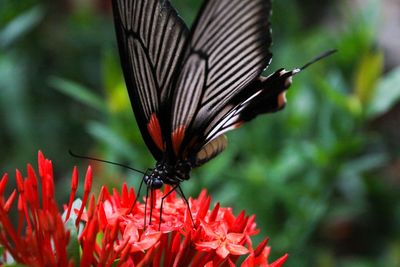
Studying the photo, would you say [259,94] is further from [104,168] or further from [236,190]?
[104,168]

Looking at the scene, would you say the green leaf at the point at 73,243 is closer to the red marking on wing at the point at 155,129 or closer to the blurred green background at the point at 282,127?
the red marking on wing at the point at 155,129

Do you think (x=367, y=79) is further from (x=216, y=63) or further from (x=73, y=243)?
(x=73, y=243)

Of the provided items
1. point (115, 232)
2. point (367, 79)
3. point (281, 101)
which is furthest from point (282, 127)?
point (115, 232)

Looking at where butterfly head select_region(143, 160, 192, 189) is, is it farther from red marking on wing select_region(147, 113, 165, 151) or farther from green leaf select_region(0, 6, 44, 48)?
green leaf select_region(0, 6, 44, 48)

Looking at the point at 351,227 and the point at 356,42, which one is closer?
the point at 356,42

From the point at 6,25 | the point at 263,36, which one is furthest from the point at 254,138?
the point at 263,36

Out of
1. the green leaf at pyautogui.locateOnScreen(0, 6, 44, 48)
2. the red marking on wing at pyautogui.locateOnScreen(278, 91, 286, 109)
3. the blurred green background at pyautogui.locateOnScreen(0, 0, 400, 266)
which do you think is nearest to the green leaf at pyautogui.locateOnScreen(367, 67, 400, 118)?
the blurred green background at pyautogui.locateOnScreen(0, 0, 400, 266)
